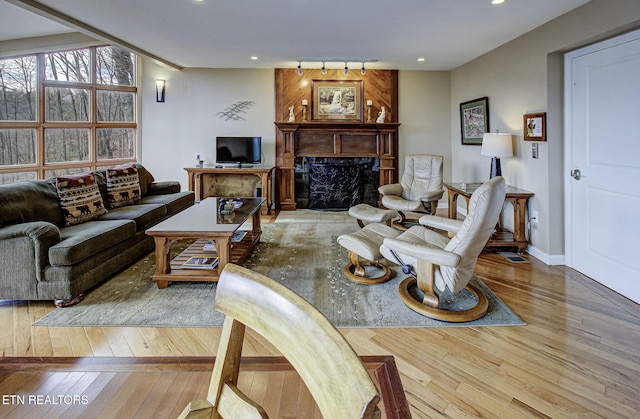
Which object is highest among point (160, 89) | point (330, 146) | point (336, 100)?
point (160, 89)

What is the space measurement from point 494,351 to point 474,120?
4332 mm

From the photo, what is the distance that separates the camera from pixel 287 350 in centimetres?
58

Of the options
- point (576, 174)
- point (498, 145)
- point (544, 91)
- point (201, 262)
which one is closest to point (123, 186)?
point (201, 262)

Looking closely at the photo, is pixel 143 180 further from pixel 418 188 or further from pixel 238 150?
pixel 418 188

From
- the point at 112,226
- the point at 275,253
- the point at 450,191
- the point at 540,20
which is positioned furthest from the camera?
the point at 450,191

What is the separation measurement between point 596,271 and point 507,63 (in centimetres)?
265

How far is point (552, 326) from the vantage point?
8.23ft

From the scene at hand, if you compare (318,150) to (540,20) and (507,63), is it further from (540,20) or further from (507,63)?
(540,20)

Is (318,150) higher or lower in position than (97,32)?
lower

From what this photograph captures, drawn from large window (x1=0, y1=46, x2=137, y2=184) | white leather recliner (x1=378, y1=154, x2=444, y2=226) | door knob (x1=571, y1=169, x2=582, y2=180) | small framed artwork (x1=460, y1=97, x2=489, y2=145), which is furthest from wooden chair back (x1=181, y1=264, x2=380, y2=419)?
large window (x1=0, y1=46, x2=137, y2=184)

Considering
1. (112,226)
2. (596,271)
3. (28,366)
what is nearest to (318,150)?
(112,226)

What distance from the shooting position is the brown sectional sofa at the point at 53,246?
2701 millimetres

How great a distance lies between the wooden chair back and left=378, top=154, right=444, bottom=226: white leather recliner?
4.62 meters

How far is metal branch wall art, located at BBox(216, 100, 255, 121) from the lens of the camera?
6.76m
